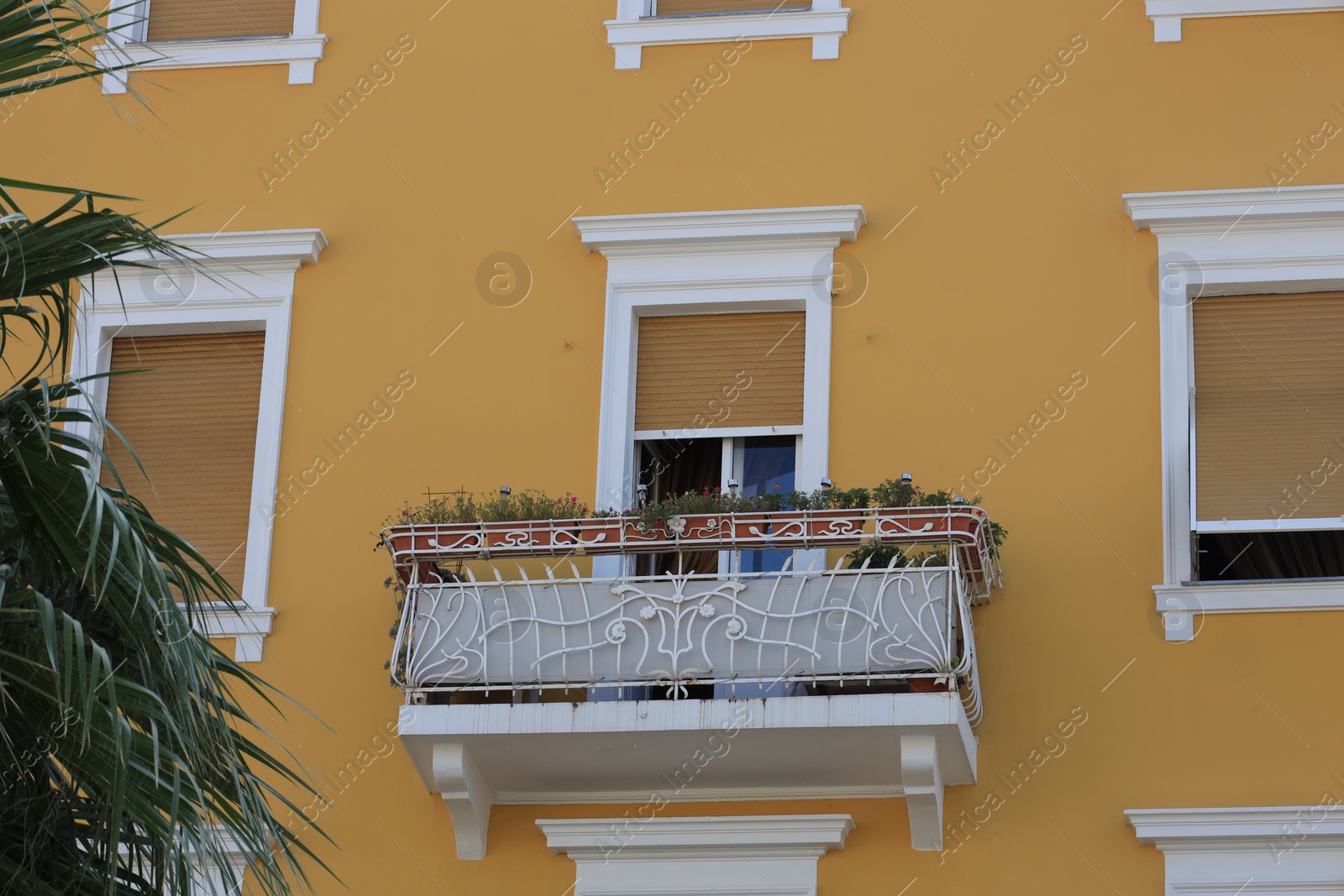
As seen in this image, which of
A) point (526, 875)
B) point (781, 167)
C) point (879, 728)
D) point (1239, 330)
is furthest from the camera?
point (781, 167)

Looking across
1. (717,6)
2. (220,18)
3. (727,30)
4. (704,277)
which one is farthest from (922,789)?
(220,18)

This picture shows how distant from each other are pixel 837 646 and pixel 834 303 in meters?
2.50

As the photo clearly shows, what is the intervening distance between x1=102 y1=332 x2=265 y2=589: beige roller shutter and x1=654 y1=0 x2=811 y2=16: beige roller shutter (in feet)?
10.8

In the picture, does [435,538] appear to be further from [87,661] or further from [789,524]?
[87,661]

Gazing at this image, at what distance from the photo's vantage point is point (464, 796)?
1027cm

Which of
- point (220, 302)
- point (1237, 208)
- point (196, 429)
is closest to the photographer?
point (1237, 208)

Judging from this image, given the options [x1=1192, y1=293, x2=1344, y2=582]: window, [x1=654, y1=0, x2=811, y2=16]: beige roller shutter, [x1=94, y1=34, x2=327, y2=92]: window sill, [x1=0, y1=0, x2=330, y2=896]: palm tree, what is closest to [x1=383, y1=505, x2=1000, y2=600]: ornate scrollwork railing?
[x1=1192, y1=293, x2=1344, y2=582]: window

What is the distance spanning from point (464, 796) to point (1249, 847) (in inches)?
158

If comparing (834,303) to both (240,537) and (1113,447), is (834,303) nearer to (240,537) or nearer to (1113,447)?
(1113,447)

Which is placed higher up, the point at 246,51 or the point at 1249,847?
the point at 246,51

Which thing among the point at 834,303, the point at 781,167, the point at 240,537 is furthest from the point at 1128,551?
the point at 240,537

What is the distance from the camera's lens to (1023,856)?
10.1 metres

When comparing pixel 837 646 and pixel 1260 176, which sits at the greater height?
pixel 1260 176

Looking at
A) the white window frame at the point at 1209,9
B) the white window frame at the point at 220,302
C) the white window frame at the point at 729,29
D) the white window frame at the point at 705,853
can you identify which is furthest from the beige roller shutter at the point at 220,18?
the white window frame at the point at 705,853
